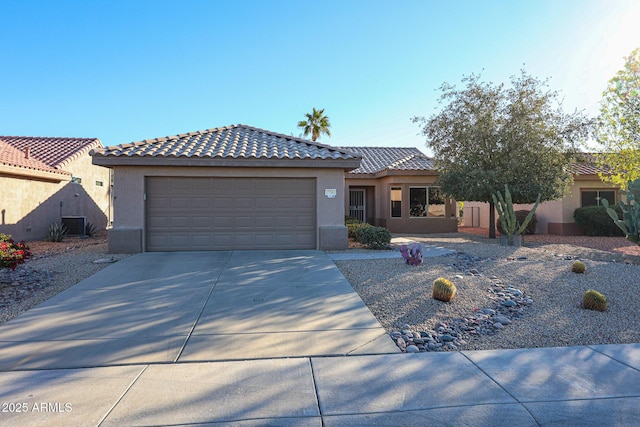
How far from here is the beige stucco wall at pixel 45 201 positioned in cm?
1415

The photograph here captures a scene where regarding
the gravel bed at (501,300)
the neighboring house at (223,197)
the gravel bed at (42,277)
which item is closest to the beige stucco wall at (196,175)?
the neighboring house at (223,197)

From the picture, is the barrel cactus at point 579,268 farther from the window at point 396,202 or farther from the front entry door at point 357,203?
the front entry door at point 357,203

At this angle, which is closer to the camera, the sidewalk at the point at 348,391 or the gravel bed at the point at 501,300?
the sidewalk at the point at 348,391

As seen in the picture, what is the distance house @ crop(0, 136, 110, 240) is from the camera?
1424cm

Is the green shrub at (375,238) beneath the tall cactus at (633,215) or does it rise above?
beneath

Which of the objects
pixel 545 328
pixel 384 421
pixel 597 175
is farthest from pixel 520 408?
pixel 597 175

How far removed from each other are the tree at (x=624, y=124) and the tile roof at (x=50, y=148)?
23835mm

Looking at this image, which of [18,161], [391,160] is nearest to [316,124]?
[391,160]

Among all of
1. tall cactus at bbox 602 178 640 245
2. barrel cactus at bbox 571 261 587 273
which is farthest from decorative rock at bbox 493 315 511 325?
tall cactus at bbox 602 178 640 245

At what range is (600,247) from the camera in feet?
44.9

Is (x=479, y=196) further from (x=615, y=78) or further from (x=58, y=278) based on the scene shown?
(x=58, y=278)

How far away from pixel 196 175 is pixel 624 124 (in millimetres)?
Answer: 17161

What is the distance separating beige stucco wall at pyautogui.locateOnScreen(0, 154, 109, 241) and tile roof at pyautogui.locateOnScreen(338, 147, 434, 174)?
13.7m

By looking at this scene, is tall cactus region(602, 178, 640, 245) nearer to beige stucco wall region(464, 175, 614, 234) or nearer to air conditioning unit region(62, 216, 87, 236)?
beige stucco wall region(464, 175, 614, 234)
